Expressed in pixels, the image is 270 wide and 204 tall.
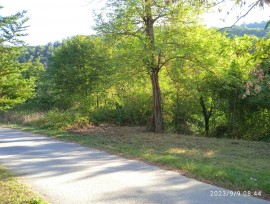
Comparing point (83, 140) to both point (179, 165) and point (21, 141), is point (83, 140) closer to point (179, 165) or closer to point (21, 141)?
point (21, 141)

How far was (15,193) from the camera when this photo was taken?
634 centimetres

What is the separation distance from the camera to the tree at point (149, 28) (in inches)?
637

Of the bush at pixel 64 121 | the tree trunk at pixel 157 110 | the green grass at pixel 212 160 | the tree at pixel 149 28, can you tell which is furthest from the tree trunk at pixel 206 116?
the bush at pixel 64 121

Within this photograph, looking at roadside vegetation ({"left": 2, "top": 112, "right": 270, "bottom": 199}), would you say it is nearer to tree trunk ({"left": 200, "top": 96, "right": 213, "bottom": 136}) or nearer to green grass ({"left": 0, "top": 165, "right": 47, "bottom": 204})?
green grass ({"left": 0, "top": 165, "right": 47, "bottom": 204})

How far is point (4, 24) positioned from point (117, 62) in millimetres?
10879

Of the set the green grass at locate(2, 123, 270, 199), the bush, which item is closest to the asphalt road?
the green grass at locate(2, 123, 270, 199)

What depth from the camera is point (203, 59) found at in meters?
17.1

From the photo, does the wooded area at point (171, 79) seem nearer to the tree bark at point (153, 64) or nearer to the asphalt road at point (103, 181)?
the tree bark at point (153, 64)

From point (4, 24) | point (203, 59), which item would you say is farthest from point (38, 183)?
point (203, 59)

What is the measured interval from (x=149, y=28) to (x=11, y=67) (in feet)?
38.4

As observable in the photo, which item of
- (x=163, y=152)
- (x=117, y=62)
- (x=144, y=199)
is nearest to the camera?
(x=144, y=199)

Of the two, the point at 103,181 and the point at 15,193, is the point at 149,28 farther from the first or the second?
the point at 15,193

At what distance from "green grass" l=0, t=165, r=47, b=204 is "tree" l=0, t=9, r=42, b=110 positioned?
171 cm

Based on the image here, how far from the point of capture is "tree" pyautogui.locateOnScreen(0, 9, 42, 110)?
22.9 feet
